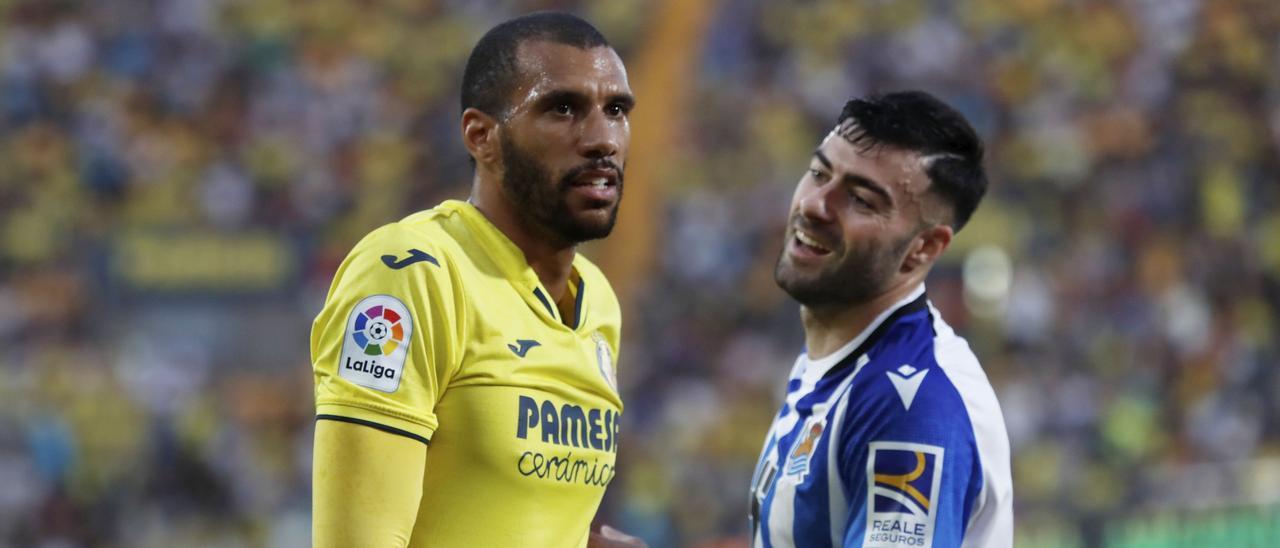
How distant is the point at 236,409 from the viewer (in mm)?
10891

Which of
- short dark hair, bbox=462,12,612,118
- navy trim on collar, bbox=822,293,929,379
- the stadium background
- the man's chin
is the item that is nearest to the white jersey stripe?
navy trim on collar, bbox=822,293,929,379

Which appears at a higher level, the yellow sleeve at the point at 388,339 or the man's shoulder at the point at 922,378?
the man's shoulder at the point at 922,378

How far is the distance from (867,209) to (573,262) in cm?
67

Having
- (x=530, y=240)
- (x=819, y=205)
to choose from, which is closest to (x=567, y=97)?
(x=530, y=240)

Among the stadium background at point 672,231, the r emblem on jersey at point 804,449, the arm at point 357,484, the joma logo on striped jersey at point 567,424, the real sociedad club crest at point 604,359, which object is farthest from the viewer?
the stadium background at point 672,231

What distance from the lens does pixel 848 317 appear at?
358 centimetres

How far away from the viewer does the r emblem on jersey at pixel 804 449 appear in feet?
11.1

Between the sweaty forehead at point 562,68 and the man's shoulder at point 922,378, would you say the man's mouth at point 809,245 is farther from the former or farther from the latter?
the sweaty forehead at point 562,68

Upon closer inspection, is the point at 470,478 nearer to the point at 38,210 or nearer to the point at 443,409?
the point at 443,409

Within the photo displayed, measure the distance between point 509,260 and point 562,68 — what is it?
0.39 meters

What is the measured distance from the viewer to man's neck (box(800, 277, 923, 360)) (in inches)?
140

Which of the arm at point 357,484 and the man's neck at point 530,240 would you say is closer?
the arm at point 357,484

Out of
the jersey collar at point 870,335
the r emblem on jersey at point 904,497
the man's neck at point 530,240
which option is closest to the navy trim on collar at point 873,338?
the jersey collar at point 870,335

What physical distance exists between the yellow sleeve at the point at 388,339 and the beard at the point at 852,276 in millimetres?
1015
